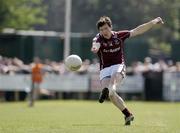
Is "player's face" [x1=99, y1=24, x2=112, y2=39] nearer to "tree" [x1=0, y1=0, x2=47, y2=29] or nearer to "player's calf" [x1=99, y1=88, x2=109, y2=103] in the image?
"player's calf" [x1=99, y1=88, x2=109, y2=103]

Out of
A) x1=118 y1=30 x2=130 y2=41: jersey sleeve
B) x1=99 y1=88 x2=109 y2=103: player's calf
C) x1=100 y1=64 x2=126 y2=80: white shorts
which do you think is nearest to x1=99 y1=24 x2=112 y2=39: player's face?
x1=118 y1=30 x2=130 y2=41: jersey sleeve

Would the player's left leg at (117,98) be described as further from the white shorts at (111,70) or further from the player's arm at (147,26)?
the player's arm at (147,26)

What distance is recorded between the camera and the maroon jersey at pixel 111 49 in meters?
16.0

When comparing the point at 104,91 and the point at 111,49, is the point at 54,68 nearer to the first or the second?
the point at 111,49

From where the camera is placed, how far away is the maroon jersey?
632 inches

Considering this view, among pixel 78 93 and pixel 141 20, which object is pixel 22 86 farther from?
pixel 141 20

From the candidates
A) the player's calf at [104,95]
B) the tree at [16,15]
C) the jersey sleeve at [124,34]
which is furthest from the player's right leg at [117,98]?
the tree at [16,15]

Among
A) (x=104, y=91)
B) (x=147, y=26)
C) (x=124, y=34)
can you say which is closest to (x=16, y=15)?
(x=124, y=34)

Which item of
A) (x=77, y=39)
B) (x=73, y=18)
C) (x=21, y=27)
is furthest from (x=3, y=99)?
(x=73, y=18)

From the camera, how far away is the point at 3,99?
117 ft

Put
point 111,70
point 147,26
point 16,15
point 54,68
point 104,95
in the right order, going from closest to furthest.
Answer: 1. point 104,95
2. point 147,26
3. point 111,70
4. point 54,68
5. point 16,15

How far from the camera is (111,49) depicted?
16109mm

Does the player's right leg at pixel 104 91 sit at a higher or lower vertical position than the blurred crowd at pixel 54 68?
lower

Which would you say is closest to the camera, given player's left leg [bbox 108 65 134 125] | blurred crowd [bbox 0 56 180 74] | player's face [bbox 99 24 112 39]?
player's left leg [bbox 108 65 134 125]
